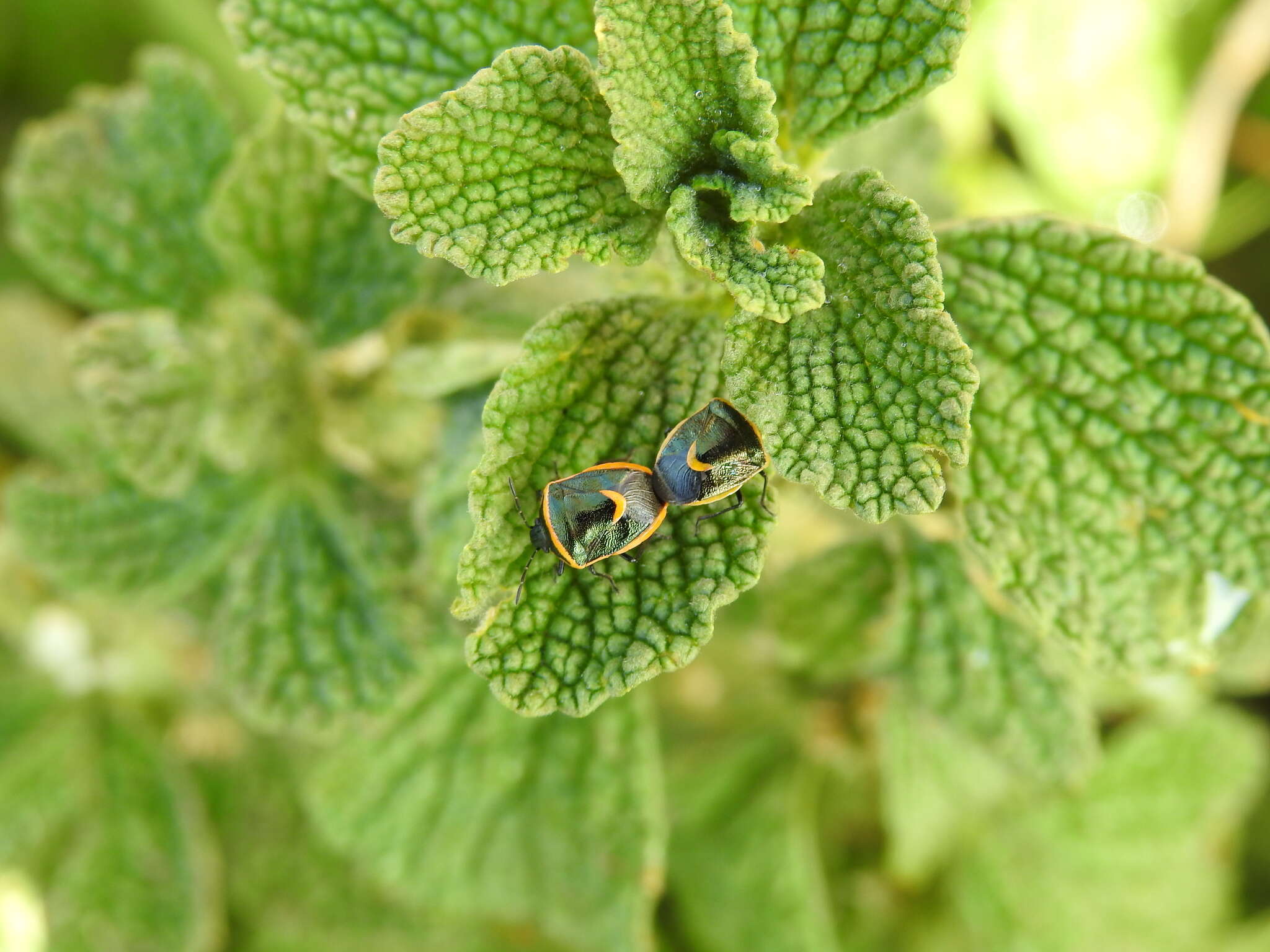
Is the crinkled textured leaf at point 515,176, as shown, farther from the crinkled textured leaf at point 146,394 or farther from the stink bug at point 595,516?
the crinkled textured leaf at point 146,394

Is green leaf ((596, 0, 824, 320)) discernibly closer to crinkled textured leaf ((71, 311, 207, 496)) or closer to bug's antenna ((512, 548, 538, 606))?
bug's antenna ((512, 548, 538, 606))

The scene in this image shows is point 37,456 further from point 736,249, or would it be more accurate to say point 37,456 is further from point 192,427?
point 736,249

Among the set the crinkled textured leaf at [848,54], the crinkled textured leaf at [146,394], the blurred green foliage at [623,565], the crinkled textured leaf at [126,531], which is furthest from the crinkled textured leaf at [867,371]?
the crinkled textured leaf at [126,531]

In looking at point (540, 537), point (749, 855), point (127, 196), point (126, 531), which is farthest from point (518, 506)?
point (749, 855)

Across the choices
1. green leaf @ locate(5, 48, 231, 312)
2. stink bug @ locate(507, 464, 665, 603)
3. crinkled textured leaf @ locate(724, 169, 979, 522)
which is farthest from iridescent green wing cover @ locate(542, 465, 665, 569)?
green leaf @ locate(5, 48, 231, 312)

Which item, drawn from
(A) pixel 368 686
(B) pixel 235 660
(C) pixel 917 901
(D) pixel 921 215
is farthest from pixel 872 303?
(C) pixel 917 901
